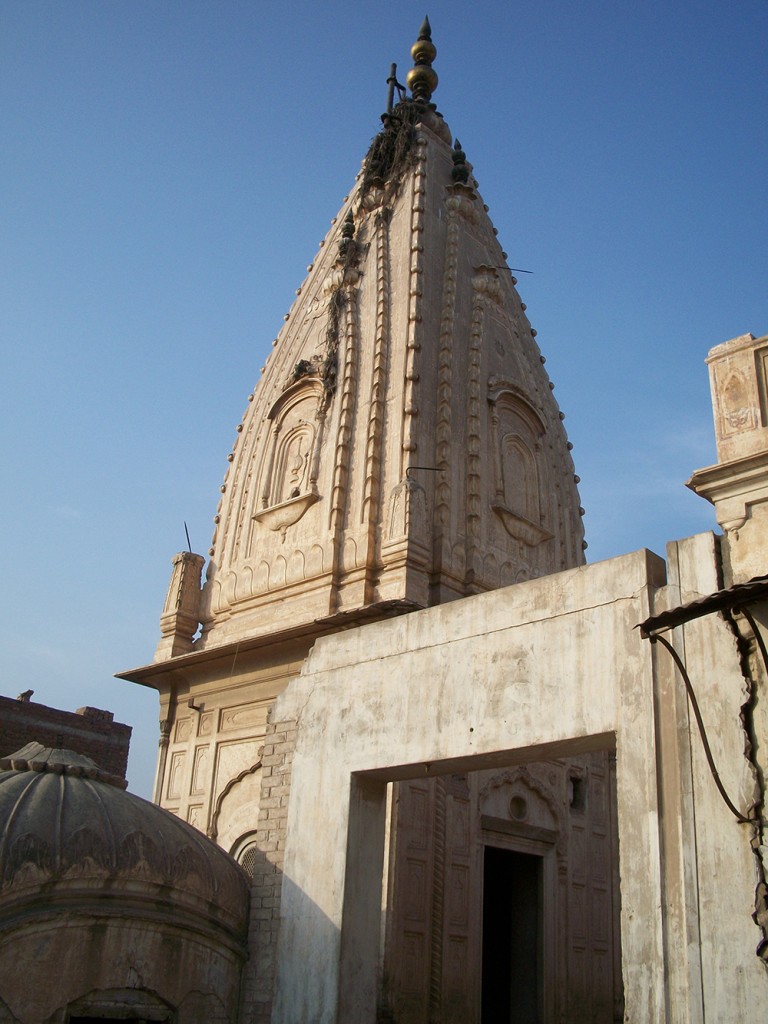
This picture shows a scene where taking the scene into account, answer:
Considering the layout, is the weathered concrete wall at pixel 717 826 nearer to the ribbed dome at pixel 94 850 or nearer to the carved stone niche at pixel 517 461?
the ribbed dome at pixel 94 850

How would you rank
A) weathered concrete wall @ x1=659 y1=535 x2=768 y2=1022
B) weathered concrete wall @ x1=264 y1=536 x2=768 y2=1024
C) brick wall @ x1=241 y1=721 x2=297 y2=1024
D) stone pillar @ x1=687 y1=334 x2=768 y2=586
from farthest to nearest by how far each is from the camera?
brick wall @ x1=241 y1=721 x2=297 y2=1024, stone pillar @ x1=687 y1=334 x2=768 y2=586, weathered concrete wall @ x1=264 y1=536 x2=768 y2=1024, weathered concrete wall @ x1=659 y1=535 x2=768 y2=1022

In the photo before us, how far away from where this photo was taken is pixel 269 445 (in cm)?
1697

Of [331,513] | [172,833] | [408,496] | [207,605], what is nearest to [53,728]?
[207,605]

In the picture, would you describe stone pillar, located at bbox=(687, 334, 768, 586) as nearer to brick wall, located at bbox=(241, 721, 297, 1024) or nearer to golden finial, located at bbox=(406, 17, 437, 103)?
brick wall, located at bbox=(241, 721, 297, 1024)

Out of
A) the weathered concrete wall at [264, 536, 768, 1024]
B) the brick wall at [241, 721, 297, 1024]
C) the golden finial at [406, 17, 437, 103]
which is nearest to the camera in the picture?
the weathered concrete wall at [264, 536, 768, 1024]

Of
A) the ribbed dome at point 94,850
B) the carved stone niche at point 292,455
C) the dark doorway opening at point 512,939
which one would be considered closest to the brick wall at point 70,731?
the carved stone niche at point 292,455

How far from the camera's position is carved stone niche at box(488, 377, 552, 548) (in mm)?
15609

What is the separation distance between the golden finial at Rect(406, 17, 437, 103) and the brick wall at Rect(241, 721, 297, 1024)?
14924 mm

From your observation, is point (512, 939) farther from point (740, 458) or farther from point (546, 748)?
point (740, 458)

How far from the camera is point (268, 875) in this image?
31.3 feet

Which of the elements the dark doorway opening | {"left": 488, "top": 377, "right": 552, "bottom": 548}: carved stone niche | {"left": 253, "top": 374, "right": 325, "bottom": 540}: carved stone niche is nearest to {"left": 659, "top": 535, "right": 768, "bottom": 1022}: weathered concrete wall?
the dark doorway opening

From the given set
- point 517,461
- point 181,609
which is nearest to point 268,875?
point 181,609

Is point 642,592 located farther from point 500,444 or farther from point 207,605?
point 207,605

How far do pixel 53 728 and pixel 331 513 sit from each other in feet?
33.8
